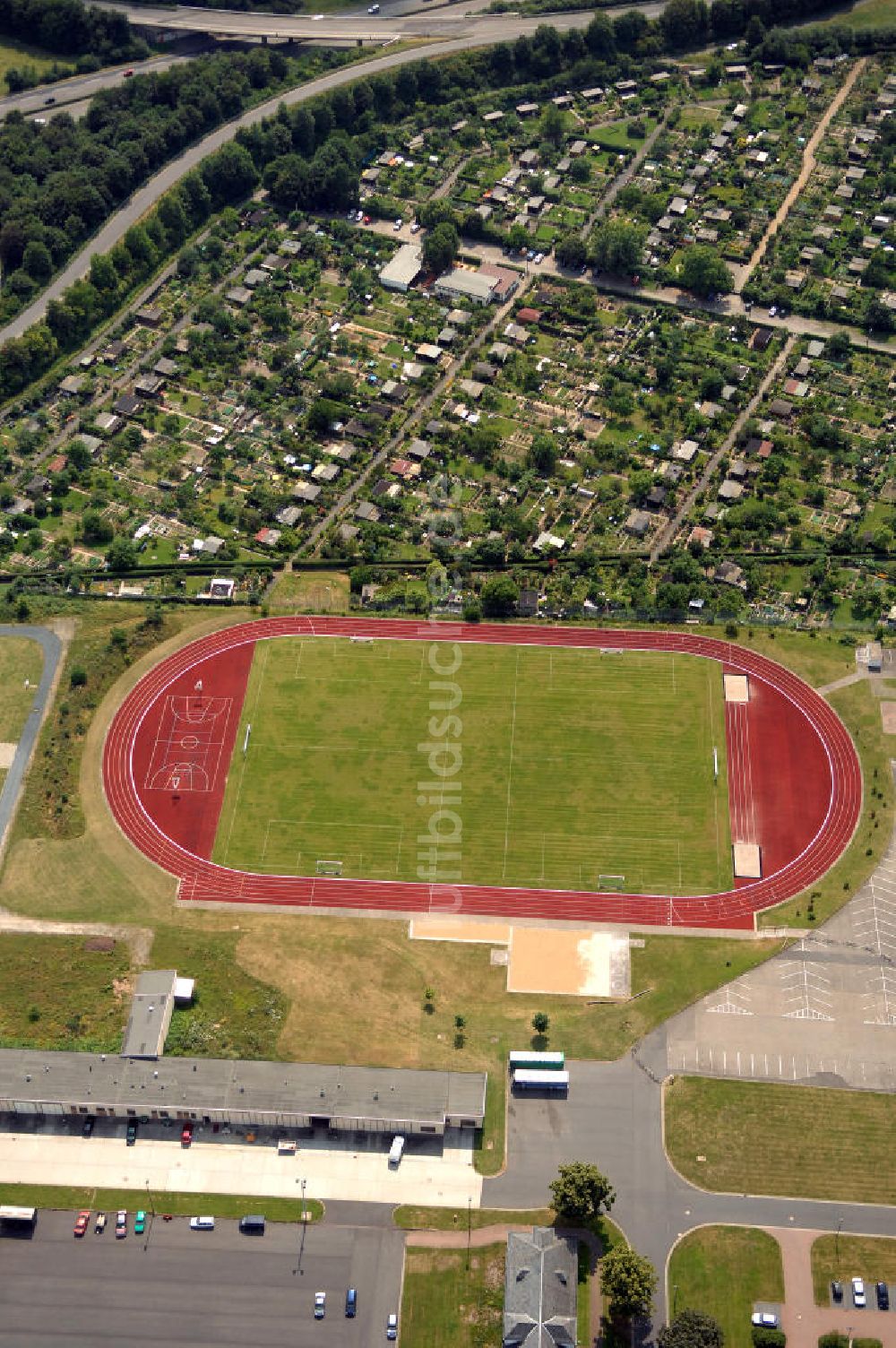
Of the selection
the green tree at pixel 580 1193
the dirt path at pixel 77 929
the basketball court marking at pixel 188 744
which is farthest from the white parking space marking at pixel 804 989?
the dirt path at pixel 77 929

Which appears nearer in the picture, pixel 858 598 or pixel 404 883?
pixel 404 883

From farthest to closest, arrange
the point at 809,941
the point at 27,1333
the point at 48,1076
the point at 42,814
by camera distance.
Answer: the point at 42,814 → the point at 809,941 → the point at 48,1076 → the point at 27,1333

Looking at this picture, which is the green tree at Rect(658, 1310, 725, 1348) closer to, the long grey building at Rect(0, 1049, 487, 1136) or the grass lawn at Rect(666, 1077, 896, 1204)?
the grass lawn at Rect(666, 1077, 896, 1204)

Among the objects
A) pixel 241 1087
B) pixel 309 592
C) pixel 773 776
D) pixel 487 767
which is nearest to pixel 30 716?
pixel 309 592

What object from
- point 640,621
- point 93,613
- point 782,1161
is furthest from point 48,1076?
point 640,621

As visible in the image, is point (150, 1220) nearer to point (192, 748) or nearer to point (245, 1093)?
point (245, 1093)

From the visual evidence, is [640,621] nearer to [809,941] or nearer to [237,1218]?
[809,941]

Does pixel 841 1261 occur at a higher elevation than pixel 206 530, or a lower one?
lower
